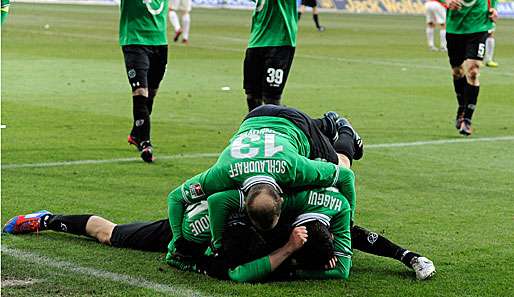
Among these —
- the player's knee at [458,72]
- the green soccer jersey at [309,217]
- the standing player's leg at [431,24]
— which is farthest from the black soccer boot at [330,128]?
the standing player's leg at [431,24]

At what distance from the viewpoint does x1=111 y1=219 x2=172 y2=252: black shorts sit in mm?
7168

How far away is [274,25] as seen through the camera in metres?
11.8

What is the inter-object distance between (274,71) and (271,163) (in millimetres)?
5499

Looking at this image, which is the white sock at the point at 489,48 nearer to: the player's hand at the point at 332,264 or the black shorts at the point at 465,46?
the black shorts at the point at 465,46

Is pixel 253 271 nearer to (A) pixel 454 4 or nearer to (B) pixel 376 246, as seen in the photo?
(B) pixel 376 246

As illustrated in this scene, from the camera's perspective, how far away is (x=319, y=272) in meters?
6.51

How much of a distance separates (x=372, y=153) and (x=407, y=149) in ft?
1.74

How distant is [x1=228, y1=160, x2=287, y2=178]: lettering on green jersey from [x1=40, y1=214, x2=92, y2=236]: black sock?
5.21 ft

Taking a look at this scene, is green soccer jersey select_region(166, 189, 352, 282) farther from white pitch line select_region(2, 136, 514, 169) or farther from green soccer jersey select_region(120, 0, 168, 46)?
green soccer jersey select_region(120, 0, 168, 46)

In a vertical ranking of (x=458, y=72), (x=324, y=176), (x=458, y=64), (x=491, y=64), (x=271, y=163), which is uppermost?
(x=271, y=163)

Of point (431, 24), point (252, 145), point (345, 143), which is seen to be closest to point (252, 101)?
point (345, 143)

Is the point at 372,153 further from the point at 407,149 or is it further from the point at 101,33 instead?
the point at 101,33

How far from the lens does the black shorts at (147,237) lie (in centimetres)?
717

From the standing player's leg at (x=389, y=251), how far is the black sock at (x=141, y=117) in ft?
14.7
